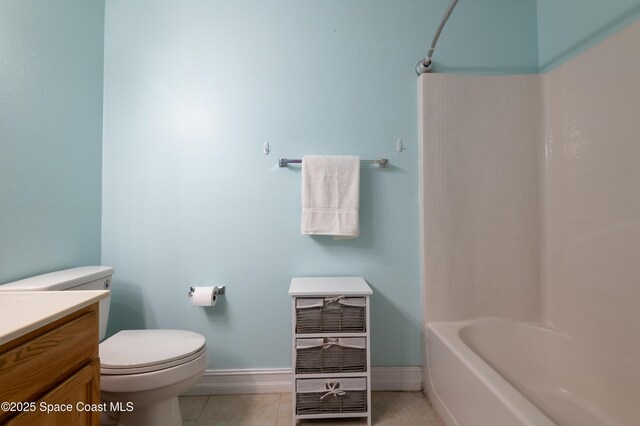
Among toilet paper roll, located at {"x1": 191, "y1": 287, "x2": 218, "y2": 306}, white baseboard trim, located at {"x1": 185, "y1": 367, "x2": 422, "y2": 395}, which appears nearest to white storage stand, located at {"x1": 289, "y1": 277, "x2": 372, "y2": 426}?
white baseboard trim, located at {"x1": 185, "y1": 367, "x2": 422, "y2": 395}

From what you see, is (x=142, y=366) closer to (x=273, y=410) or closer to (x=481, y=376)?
(x=273, y=410)

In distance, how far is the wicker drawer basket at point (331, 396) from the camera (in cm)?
129

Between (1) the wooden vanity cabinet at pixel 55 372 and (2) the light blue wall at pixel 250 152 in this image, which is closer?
(1) the wooden vanity cabinet at pixel 55 372

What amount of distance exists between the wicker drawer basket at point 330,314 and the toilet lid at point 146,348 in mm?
468

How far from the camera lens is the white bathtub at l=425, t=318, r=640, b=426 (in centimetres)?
95

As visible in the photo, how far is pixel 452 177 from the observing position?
156 cm

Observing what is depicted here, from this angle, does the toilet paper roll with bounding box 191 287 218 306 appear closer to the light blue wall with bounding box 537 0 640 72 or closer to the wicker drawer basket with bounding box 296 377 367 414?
the wicker drawer basket with bounding box 296 377 367 414

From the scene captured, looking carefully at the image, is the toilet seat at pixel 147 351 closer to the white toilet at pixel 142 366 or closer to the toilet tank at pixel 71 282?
the white toilet at pixel 142 366

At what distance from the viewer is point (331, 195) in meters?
1.52

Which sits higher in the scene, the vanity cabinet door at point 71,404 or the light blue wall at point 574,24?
the light blue wall at point 574,24

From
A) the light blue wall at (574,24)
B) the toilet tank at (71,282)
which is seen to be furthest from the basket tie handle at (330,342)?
the light blue wall at (574,24)

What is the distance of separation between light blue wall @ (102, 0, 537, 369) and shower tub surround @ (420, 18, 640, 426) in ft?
0.62

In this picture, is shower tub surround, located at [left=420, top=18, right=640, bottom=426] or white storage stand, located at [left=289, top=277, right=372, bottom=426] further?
white storage stand, located at [left=289, top=277, right=372, bottom=426]

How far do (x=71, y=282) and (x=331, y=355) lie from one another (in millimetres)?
1203
